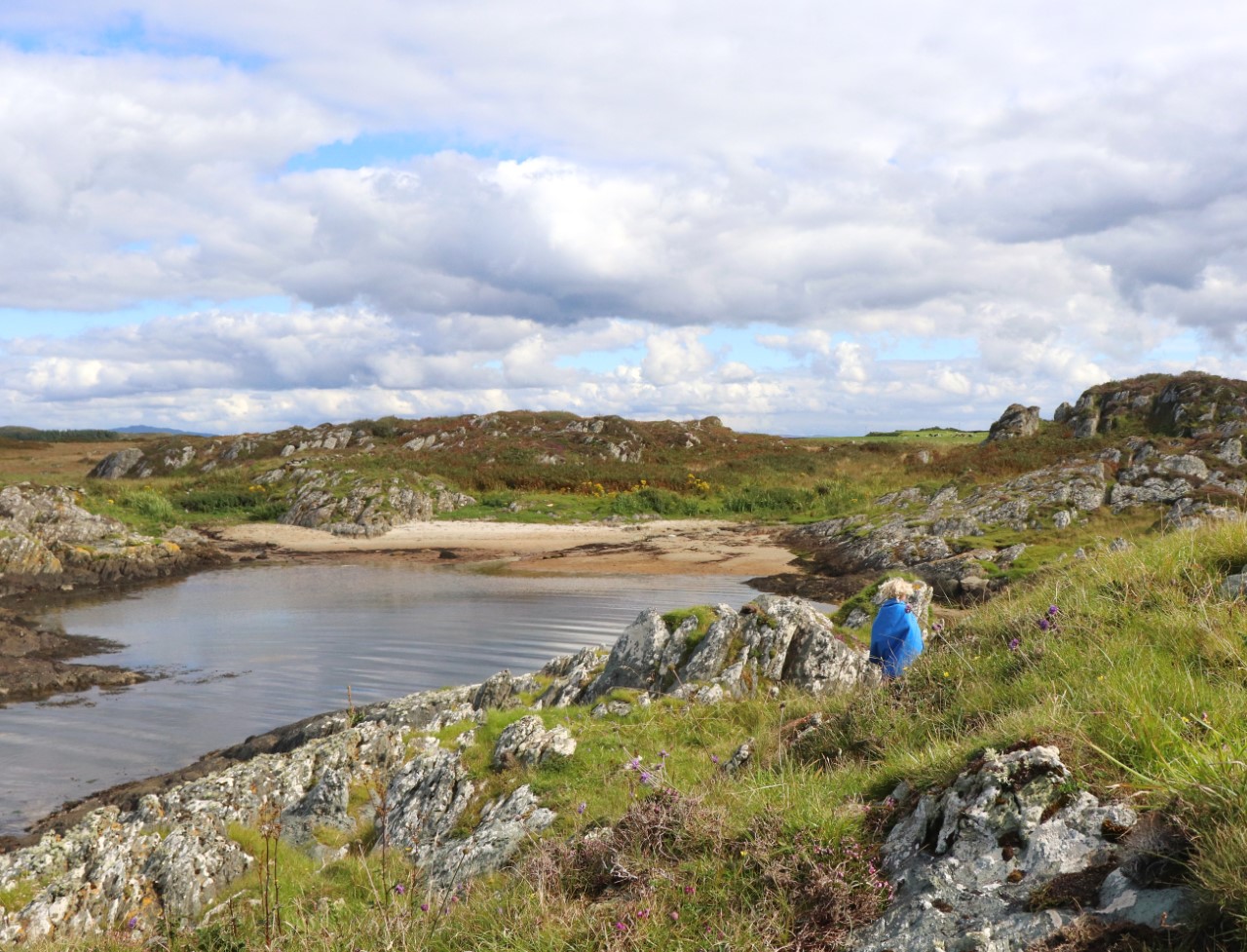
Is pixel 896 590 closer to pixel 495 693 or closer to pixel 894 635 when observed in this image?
pixel 894 635

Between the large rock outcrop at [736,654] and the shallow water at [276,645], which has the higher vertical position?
the large rock outcrop at [736,654]

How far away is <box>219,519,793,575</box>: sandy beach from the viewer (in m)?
38.3

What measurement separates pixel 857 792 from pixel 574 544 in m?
40.0

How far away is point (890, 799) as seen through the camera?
4504 millimetres

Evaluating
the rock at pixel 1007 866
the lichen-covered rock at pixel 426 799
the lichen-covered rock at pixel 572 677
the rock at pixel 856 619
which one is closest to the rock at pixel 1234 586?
the rock at pixel 1007 866

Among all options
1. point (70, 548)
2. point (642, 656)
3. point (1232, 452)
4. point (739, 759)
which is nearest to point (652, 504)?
point (1232, 452)

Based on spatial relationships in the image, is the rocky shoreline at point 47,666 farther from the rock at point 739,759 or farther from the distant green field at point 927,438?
the distant green field at point 927,438

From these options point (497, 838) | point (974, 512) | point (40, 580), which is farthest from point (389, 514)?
point (497, 838)

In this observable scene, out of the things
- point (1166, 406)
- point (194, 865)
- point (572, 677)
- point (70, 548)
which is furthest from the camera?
point (1166, 406)

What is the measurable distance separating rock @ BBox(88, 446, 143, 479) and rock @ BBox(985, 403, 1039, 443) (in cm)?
7348

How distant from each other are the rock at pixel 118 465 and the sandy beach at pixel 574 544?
2833 cm

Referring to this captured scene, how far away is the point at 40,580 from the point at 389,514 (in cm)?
1944

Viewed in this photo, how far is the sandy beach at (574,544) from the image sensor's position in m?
38.3

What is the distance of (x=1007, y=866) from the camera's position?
3.65 meters
